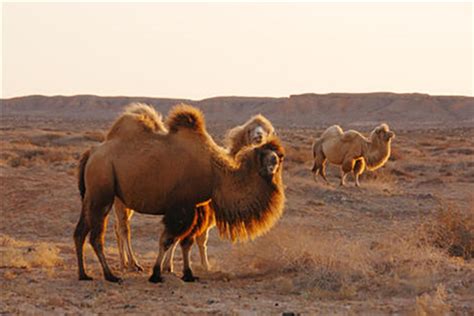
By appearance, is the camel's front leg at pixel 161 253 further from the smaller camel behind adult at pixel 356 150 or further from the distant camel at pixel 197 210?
the smaller camel behind adult at pixel 356 150

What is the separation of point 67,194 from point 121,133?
361 inches

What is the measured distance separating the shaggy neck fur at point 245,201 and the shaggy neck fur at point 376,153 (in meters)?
13.3

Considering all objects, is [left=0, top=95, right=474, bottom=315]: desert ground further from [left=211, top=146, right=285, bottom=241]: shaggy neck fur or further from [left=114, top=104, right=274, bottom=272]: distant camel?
[left=211, top=146, right=285, bottom=241]: shaggy neck fur

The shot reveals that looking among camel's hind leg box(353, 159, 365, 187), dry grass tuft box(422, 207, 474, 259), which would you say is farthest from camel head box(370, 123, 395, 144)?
dry grass tuft box(422, 207, 474, 259)

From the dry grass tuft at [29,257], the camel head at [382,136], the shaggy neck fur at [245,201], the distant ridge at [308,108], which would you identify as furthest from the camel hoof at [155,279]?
the distant ridge at [308,108]

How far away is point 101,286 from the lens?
8578 mm

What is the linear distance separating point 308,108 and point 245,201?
136323mm

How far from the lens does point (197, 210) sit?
368 inches

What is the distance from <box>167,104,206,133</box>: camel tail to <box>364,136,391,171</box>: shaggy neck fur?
43.5 ft

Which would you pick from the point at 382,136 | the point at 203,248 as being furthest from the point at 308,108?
the point at 203,248

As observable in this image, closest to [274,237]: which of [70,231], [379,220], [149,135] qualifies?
[149,135]

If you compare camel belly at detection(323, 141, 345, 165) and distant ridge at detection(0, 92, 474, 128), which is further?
distant ridge at detection(0, 92, 474, 128)

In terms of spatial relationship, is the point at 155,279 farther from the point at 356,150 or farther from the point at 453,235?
the point at 356,150

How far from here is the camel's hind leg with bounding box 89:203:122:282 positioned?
8.94 m
